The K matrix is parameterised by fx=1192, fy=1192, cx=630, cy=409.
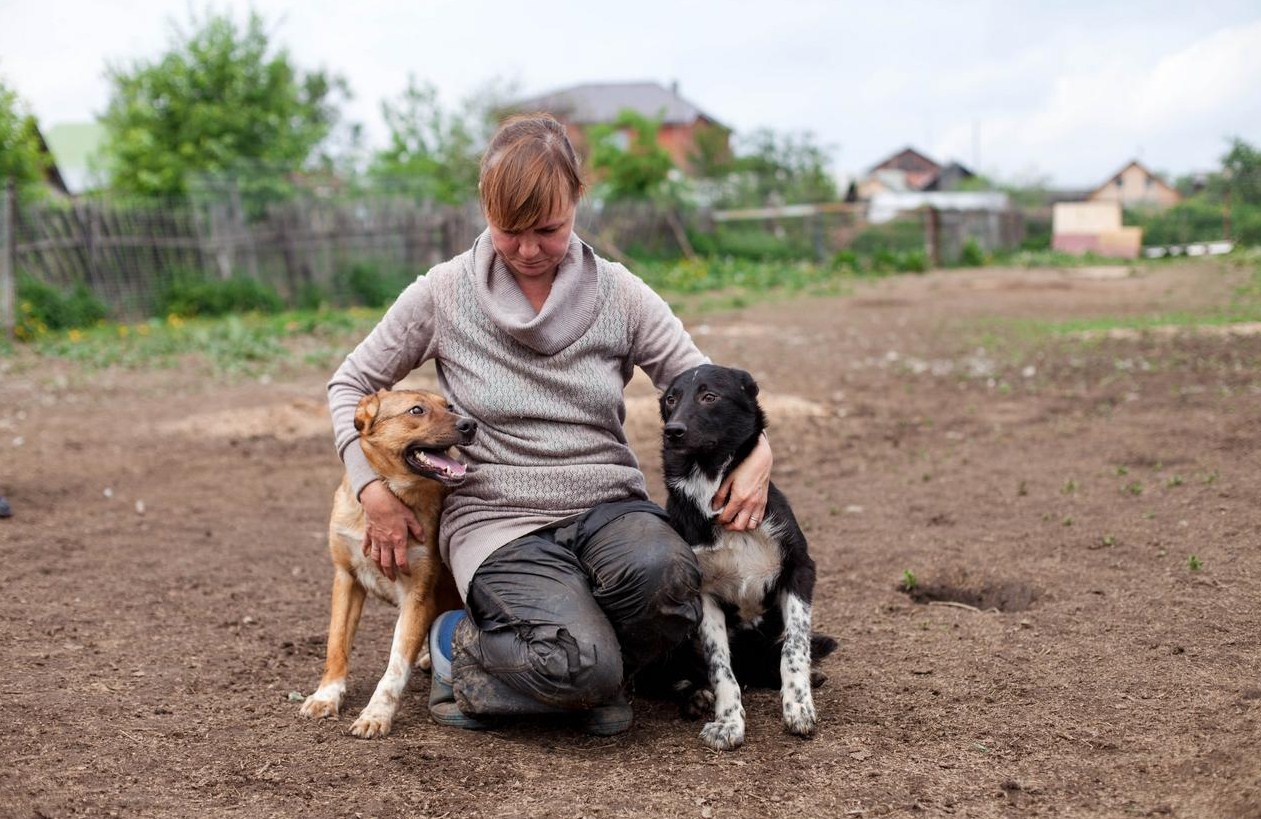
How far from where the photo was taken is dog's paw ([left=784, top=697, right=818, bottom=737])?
3.39m

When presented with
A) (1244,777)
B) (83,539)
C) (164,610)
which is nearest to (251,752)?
(164,610)

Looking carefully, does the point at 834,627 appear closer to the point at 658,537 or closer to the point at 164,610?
the point at 658,537

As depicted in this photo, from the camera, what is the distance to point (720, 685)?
3.48 metres

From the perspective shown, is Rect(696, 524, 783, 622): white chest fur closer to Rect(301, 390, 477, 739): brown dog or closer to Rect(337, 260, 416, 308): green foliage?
Rect(301, 390, 477, 739): brown dog

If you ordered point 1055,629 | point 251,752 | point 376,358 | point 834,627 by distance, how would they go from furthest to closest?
point 834,627 < point 1055,629 < point 376,358 < point 251,752

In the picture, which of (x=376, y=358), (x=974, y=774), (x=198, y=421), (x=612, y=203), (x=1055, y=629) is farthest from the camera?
(x=612, y=203)

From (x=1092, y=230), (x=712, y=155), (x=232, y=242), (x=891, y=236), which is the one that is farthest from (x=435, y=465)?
(x=712, y=155)

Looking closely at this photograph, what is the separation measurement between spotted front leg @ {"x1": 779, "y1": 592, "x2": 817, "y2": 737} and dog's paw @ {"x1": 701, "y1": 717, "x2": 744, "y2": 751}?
15 cm

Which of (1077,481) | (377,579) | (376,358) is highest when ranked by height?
(376,358)

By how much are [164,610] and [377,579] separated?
Result: 148cm

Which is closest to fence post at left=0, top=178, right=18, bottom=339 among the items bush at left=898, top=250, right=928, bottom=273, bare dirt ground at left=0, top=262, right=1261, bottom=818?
bare dirt ground at left=0, top=262, right=1261, bottom=818

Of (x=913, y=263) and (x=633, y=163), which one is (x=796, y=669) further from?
(x=633, y=163)

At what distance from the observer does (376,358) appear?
12.3 feet

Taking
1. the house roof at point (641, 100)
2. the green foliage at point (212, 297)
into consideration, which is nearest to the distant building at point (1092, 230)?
the house roof at point (641, 100)
